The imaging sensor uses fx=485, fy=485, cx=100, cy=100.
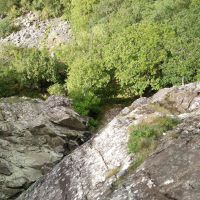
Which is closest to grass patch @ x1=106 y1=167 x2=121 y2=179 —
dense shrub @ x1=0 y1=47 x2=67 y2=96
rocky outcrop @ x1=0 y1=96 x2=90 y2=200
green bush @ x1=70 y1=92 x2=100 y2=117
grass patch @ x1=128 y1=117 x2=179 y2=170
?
grass patch @ x1=128 y1=117 x2=179 y2=170

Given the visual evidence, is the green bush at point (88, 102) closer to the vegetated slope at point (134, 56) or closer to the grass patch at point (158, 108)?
the vegetated slope at point (134, 56)

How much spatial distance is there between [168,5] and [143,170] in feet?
133

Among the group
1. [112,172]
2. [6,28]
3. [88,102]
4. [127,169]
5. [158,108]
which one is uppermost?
[6,28]

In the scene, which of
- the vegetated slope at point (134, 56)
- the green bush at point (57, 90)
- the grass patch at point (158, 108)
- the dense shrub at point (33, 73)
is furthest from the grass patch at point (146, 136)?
the dense shrub at point (33, 73)

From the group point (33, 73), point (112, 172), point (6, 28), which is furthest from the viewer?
point (6, 28)

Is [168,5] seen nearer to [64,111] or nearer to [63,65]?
[63,65]

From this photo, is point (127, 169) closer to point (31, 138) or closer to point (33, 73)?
point (31, 138)

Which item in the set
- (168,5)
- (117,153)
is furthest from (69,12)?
(117,153)

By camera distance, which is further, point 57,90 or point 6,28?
point 6,28

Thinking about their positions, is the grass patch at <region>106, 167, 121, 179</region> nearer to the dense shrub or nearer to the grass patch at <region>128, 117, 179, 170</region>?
the grass patch at <region>128, 117, 179, 170</region>

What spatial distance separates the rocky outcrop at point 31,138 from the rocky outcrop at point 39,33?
3326 centimetres

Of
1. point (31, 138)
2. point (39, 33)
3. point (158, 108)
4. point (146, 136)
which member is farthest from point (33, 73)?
point (146, 136)

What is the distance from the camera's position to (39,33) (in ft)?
268

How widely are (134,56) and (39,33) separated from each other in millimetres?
30152
